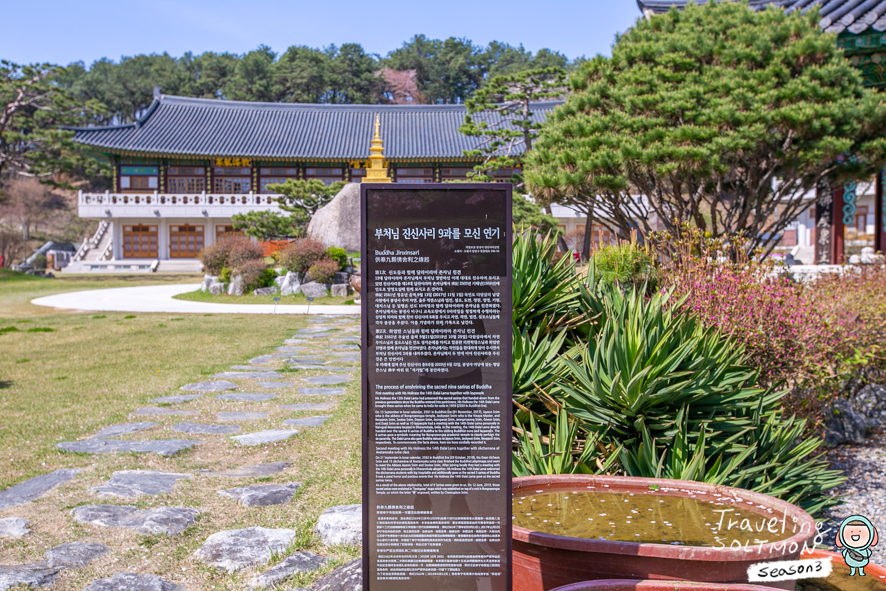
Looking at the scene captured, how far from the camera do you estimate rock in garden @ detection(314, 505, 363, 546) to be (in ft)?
10.8

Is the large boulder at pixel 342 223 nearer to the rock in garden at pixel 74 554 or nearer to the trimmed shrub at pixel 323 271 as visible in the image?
the trimmed shrub at pixel 323 271

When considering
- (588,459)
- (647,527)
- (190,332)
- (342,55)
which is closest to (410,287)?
(647,527)

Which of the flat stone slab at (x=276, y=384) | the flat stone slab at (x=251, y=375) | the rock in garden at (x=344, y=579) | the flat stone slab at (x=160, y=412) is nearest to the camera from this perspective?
the rock in garden at (x=344, y=579)

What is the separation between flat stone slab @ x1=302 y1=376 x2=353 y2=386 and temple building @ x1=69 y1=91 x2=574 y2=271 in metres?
25.5

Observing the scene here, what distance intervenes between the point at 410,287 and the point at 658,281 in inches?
166

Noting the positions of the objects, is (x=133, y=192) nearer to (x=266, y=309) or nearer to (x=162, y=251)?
(x=162, y=251)

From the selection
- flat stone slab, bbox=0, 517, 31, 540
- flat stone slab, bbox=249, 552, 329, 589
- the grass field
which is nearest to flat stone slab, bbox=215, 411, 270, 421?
the grass field

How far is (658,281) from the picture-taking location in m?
5.98

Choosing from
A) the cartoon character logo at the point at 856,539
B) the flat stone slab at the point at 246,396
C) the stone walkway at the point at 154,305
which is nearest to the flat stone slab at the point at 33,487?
the flat stone slab at the point at 246,396

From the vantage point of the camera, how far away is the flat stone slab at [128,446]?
4.73 metres

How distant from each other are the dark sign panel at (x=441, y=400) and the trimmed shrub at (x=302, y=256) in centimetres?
1656

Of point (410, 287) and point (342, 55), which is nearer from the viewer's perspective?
point (410, 287)

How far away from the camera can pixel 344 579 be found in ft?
9.13

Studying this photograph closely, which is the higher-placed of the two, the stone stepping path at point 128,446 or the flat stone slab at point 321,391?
the flat stone slab at point 321,391
